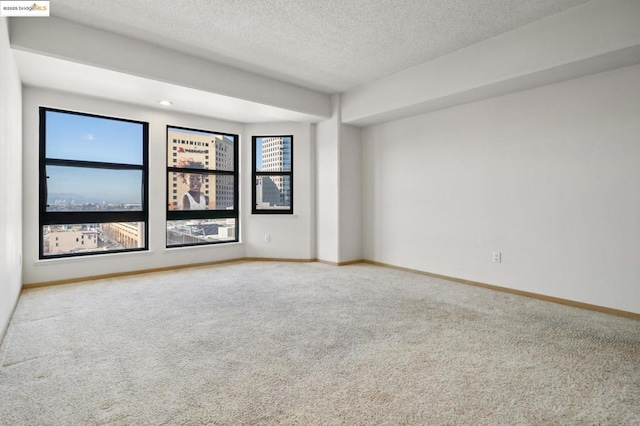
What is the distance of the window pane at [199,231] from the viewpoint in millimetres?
5375

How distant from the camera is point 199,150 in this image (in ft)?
18.6

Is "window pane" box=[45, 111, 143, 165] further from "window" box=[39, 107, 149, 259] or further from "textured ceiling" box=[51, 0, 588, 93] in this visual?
"textured ceiling" box=[51, 0, 588, 93]

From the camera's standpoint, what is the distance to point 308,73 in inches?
185

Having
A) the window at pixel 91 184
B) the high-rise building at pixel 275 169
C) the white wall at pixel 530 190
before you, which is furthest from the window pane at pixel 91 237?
the white wall at pixel 530 190

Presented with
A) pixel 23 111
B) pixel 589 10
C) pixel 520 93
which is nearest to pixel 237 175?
pixel 23 111

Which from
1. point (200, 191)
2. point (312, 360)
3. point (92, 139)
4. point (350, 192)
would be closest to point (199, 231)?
point (200, 191)

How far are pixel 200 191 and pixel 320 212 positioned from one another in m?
1.99

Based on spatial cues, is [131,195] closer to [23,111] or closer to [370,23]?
[23,111]

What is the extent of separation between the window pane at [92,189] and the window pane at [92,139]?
175mm

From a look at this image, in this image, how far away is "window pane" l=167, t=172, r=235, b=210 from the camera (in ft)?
17.7

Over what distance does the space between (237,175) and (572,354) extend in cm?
511

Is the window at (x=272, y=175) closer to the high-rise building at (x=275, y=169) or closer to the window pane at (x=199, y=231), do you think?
the high-rise building at (x=275, y=169)

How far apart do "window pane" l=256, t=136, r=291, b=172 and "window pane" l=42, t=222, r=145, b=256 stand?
2.18 m

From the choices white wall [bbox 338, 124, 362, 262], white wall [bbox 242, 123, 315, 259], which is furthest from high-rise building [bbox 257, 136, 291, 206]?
white wall [bbox 338, 124, 362, 262]
